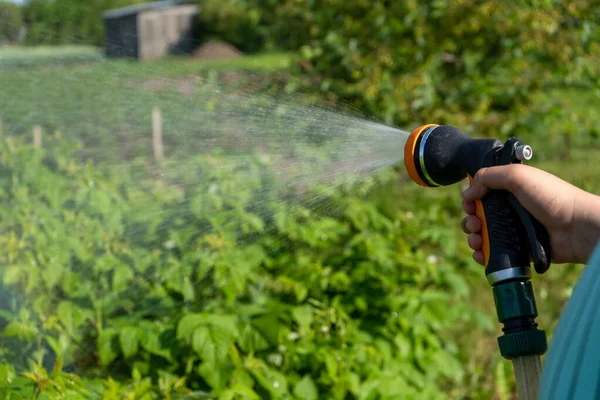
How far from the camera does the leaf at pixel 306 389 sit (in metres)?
2.29

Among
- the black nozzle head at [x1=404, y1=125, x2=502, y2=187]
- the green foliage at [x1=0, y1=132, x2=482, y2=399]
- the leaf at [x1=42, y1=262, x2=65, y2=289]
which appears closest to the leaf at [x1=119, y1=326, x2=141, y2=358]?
the green foliage at [x1=0, y1=132, x2=482, y2=399]

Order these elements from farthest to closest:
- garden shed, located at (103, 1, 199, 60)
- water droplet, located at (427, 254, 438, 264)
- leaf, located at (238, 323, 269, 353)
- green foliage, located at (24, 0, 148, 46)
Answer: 1. garden shed, located at (103, 1, 199, 60)
2. green foliage, located at (24, 0, 148, 46)
3. water droplet, located at (427, 254, 438, 264)
4. leaf, located at (238, 323, 269, 353)

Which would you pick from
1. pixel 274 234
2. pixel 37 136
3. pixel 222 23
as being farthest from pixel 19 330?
pixel 222 23

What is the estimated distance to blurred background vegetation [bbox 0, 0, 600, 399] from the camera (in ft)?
7.41

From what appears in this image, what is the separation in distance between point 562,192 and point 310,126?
1.53 metres

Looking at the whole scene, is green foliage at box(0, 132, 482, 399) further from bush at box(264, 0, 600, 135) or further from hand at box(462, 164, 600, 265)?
bush at box(264, 0, 600, 135)

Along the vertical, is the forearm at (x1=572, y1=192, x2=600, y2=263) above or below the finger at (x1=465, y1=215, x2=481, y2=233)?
above

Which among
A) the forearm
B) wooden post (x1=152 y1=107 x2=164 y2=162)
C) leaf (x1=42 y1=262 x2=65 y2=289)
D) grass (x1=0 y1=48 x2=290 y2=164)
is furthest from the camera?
wooden post (x1=152 y1=107 x2=164 y2=162)

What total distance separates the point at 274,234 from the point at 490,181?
157 centimetres

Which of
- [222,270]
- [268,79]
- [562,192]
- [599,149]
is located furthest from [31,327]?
[599,149]

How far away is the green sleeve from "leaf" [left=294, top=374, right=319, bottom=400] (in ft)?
4.26

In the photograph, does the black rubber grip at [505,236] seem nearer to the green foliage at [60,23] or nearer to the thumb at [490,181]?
the thumb at [490,181]

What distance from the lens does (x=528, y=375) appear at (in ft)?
4.46

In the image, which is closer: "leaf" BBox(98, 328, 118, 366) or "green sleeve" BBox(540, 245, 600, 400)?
"green sleeve" BBox(540, 245, 600, 400)
